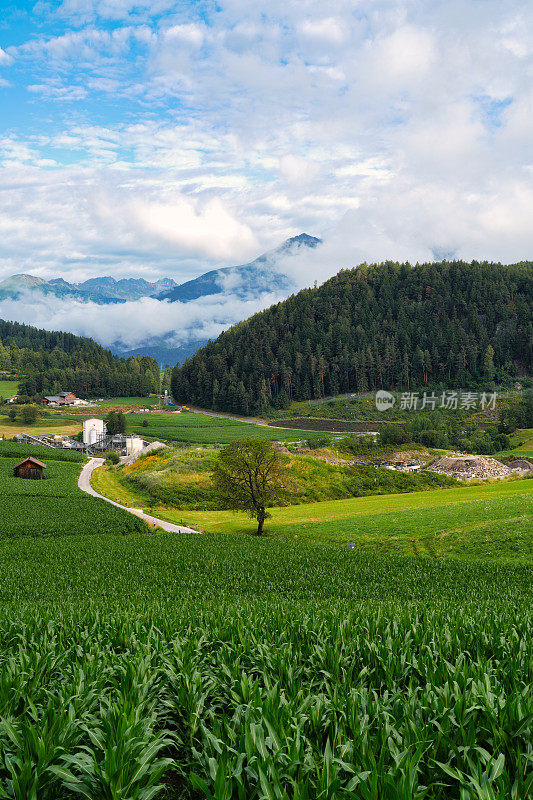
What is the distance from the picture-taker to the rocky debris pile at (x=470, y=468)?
3386 inches

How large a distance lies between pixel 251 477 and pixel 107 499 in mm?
28717

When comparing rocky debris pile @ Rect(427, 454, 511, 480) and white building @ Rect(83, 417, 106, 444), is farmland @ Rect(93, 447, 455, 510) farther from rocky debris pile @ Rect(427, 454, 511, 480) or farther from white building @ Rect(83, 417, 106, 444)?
white building @ Rect(83, 417, 106, 444)

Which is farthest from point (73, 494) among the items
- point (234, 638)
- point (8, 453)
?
point (234, 638)

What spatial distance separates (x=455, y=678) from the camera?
7.19 meters

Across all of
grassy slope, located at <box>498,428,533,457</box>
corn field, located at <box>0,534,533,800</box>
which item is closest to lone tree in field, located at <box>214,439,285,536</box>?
corn field, located at <box>0,534,533,800</box>

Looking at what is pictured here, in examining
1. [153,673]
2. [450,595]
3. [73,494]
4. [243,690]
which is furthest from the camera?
[73,494]

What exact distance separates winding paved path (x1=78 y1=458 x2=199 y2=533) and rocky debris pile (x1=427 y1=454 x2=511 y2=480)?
53.0 meters

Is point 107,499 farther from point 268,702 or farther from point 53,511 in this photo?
point 268,702

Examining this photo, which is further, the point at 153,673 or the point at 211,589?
the point at 211,589

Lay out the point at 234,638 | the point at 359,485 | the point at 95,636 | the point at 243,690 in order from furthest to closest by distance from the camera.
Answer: the point at 359,485 → the point at 95,636 → the point at 234,638 → the point at 243,690

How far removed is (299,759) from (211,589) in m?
18.5

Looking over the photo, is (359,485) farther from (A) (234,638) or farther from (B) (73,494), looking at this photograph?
(A) (234,638)

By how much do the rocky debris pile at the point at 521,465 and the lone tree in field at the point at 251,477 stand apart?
57.0 m

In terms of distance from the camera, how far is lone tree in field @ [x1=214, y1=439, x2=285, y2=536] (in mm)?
51938
